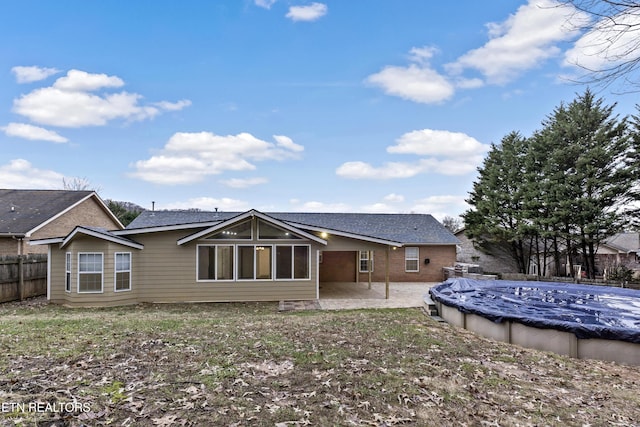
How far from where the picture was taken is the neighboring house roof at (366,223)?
18013mm

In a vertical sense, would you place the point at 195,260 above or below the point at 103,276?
above

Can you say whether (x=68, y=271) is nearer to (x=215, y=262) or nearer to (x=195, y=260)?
(x=195, y=260)

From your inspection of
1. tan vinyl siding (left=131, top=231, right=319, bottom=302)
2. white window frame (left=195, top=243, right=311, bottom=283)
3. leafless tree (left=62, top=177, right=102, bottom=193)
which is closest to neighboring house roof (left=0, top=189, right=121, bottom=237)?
tan vinyl siding (left=131, top=231, right=319, bottom=302)

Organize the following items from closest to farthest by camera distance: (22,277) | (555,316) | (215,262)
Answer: (555,316)
(22,277)
(215,262)

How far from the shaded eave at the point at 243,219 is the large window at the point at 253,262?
0.51 metres

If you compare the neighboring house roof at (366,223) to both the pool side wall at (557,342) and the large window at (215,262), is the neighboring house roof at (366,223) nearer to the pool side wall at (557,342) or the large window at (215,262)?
the large window at (215,262)

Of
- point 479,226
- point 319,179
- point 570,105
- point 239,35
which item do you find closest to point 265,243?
point 239,35

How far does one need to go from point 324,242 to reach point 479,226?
43.3ft

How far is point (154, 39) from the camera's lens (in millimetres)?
13383

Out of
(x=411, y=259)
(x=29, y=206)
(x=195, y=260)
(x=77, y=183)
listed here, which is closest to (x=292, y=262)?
(x=195, y=260)

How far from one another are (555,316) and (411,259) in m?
11.2

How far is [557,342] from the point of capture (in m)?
5.90

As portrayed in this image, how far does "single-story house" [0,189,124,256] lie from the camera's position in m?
15.1

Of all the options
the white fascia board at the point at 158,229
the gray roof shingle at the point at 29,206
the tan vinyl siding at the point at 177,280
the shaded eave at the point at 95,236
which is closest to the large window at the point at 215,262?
the tan vinyl siding at the point at 177,280
